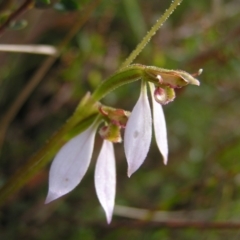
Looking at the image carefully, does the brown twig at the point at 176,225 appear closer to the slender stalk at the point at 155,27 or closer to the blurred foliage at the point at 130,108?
the blurred foliage at the point at 130,108

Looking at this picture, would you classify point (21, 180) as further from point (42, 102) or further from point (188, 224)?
point (42, 102)

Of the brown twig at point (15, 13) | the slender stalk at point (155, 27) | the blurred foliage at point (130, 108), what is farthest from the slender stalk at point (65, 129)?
the blurred foliage at point (130, 108)

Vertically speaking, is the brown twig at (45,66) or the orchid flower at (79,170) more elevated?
the orchid flower at (79,170)

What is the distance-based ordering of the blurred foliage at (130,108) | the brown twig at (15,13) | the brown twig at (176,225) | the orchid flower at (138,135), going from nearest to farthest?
the orchid flower at (138,135) < the brown twig at (15,13) < the brown twig at (176,225) < the blurred foliage at (130,108)

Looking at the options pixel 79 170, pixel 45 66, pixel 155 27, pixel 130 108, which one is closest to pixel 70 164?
pixel 79 170

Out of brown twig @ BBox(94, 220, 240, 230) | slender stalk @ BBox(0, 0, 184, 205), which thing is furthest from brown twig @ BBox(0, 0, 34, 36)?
brown twig @ BBox(94, 220, 240, 230)

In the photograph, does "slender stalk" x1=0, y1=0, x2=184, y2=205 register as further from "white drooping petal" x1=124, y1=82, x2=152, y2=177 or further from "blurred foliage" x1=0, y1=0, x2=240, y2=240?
"blurred foliage" x1=0, y1=0, x2=240, y2=240
